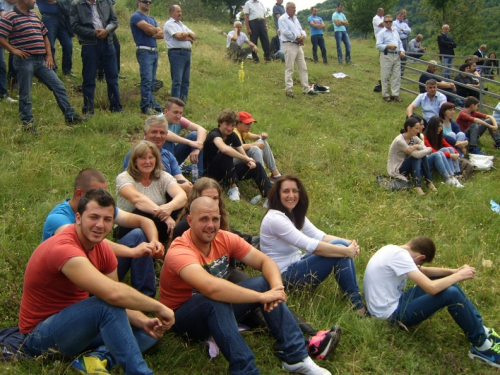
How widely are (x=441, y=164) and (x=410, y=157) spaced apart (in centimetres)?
62

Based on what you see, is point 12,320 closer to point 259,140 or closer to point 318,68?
point 259,140

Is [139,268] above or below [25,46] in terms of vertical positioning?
below

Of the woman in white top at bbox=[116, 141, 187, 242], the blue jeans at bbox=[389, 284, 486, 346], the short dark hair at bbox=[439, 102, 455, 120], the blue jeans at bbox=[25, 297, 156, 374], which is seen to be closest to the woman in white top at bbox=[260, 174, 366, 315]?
the blue jeans at bbox=[389, 284, 486, 346]

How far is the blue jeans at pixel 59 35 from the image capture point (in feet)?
29.0

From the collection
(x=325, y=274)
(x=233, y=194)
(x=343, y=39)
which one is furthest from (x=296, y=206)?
(x=343, y=39)

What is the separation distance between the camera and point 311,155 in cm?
814

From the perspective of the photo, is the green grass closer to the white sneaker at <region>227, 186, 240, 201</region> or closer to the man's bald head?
the white sneaker at <region>227, 186, 240, 201</region>

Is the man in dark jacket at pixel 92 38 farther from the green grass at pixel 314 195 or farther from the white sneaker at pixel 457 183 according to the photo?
the white sneaker at pixel 457 183

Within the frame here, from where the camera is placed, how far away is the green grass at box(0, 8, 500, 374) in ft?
12.3

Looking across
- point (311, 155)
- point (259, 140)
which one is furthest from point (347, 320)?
point (311, 155)

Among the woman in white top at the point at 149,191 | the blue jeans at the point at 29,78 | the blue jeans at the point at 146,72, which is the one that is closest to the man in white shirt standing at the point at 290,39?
the blue jeans at the point at 146,72

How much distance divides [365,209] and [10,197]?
445 cm

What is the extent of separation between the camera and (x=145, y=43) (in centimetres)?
812

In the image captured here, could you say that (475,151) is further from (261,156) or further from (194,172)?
(194,172)
